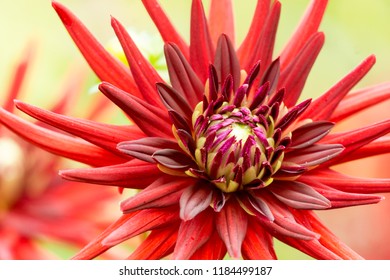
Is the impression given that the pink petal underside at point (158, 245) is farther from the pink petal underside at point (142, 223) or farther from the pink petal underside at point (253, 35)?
the pink petal underside at point (253, 35)

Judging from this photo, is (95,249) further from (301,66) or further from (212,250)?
(301,66)

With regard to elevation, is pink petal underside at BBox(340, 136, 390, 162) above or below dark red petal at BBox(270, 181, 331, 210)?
above

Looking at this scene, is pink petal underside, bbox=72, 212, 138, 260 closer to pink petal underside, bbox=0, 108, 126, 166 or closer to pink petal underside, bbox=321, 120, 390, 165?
pink petal underside, bbox=0, 108, 126, 166

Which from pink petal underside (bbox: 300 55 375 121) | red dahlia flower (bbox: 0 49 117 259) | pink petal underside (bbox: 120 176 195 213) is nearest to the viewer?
pink petal underside (bbox: 120 176 195 213)

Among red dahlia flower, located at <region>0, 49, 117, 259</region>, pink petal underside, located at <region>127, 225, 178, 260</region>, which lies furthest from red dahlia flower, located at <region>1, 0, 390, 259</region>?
red dahlia flower, located at <region>0, 49, 117, 259</region>

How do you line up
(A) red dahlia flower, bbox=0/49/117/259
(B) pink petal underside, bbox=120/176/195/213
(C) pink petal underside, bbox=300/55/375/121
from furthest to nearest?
(A) red dahlia flower, bbox=0/49/117/259, (C) pink petal underside, bbox=300/55/375/121, (B) pink petal underside, bbox=120/176/195/213

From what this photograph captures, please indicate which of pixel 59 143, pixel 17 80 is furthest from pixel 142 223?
pixel 17 80
